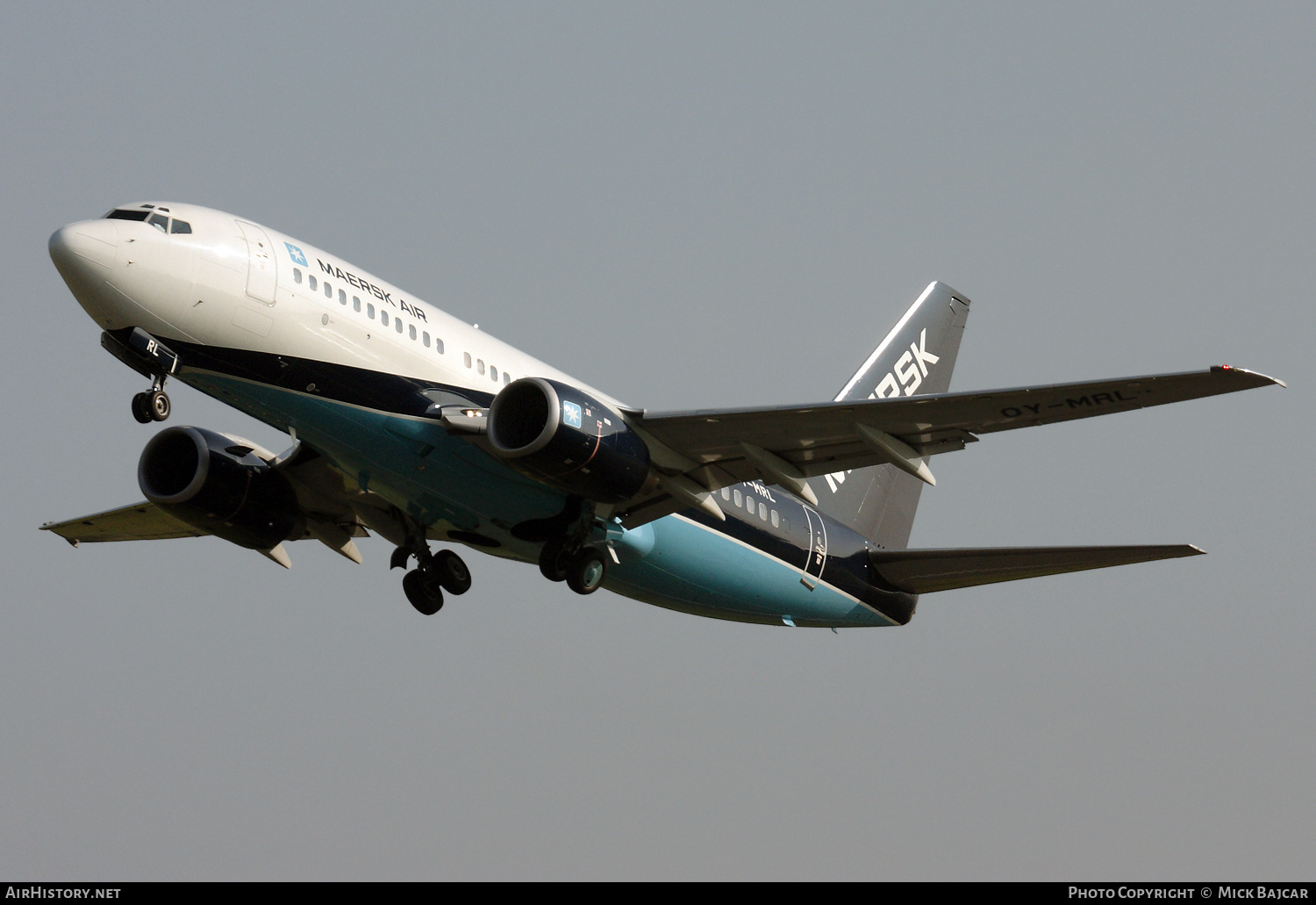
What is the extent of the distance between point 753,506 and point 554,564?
4.98 meters

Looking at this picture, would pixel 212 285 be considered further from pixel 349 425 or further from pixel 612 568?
pixel 612 568

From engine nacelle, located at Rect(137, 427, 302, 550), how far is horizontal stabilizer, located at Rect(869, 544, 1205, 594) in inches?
505

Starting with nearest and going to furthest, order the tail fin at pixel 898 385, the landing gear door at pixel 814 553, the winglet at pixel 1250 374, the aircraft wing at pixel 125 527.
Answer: the winglet at pixel 1250 374 → the landing gear door at pixel 814 553 → the aircraft wing at pixel 125 527 → the tail fin at pixel 898 385

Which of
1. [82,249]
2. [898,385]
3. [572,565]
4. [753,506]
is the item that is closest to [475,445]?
[572,565]

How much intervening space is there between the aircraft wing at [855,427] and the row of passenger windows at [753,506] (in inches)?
90.5

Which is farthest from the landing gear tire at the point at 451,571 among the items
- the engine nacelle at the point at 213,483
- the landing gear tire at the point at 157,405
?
the landing gear tire at the point at 157,405

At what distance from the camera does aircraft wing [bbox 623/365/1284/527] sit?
2139cm

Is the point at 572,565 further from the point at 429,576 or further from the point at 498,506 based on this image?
the point at 429,576

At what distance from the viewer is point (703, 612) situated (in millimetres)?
30422

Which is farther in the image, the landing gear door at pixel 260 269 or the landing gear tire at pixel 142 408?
the landing gear door at pixel 260 269

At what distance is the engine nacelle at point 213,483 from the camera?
90.5 feet

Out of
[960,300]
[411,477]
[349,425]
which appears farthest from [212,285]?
[960,300]

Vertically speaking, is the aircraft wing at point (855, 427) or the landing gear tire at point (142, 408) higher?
the aircraft wing at point (855, 427)

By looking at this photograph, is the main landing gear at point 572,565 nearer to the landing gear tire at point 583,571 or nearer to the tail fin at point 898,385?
the landing gear tire at point 583,571
